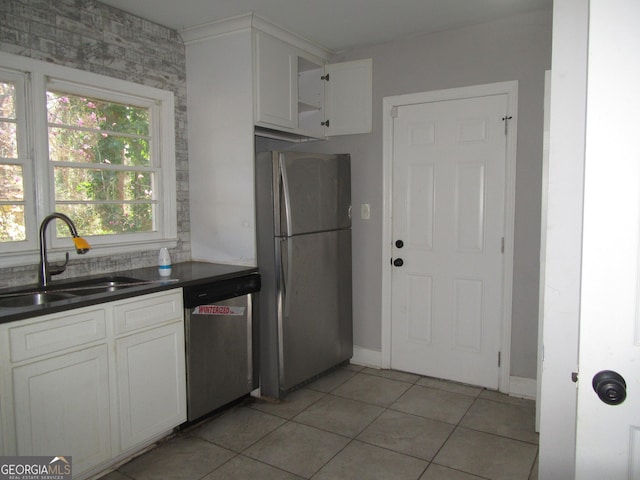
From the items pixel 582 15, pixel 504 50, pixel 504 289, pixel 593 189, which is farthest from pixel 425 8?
pixel 593 189

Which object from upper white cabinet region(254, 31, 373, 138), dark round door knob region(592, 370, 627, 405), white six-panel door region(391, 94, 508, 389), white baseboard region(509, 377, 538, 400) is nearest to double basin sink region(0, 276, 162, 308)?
upper white cabinet region(254, 31, 373, 138)

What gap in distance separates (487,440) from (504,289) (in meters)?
1.01

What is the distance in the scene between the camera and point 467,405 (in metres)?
2.94

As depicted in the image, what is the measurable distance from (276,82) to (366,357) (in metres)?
2.23

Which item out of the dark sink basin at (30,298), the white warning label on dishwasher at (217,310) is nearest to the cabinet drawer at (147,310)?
the white warning label on dishwasher at (217,310)

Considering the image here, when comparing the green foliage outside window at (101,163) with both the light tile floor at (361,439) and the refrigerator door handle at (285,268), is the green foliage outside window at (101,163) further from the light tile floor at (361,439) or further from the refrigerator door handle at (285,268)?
the light tile floor at (361,439)

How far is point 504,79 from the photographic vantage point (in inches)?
118

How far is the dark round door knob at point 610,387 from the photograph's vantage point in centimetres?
101

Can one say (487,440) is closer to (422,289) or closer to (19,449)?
(422,289)

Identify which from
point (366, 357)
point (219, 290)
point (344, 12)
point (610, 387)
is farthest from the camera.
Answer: point (366, 357)

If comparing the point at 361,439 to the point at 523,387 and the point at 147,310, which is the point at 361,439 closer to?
the point at 523,387

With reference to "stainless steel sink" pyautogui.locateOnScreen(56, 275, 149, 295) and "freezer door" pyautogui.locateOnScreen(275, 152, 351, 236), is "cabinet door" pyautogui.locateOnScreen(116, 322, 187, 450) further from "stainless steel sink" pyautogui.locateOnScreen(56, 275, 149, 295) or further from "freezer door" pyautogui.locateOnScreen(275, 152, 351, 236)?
"freezer door" pyautogui.locateOnScreen(275, 152, 351, 236)

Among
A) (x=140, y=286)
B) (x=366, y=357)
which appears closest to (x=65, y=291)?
(x=140, y=286)

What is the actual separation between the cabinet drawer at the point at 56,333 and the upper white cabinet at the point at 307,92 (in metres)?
1.59
